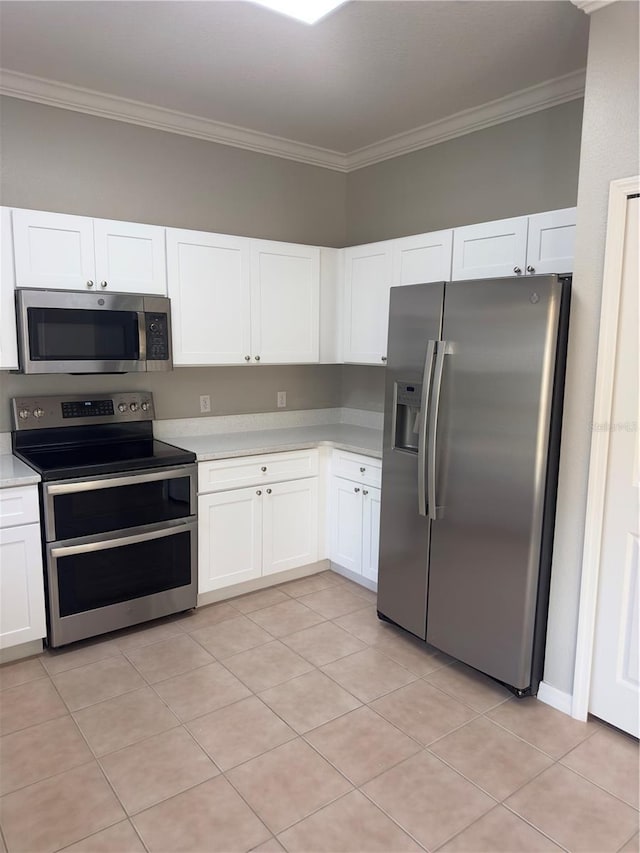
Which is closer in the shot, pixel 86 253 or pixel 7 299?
pixel 7 299

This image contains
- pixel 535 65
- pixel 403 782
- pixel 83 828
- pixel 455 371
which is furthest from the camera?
pixel 535 65

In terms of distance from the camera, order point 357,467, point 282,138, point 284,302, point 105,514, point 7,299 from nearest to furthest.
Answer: point 7,299 → point 105,514 → point 357,467 → point 284,302 → point 282,138

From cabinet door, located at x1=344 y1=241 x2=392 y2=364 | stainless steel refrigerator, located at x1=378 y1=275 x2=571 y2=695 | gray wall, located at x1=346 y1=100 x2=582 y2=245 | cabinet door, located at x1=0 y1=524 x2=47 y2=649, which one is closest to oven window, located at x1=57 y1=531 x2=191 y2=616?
cabinet door, located at x1=0 y1=524 x2=47 y2=649

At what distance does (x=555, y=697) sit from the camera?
246 cm

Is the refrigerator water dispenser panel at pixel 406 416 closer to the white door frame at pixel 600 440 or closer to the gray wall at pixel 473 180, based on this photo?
the white door frame at pixel 600 440

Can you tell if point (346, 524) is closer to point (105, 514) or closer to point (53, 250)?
point (105, 514)

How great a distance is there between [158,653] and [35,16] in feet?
9.17

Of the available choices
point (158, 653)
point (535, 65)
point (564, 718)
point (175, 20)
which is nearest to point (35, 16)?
point (175, 20)

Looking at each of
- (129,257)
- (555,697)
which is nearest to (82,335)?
(129,257)

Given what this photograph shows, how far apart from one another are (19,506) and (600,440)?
2.43 meters

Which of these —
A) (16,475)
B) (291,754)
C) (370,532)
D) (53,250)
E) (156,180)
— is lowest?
(291,754)

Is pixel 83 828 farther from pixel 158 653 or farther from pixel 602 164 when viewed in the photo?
pixel 602 164

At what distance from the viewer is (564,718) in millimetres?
2398

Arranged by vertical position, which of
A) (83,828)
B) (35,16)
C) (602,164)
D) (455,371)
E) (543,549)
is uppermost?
(35,16)
